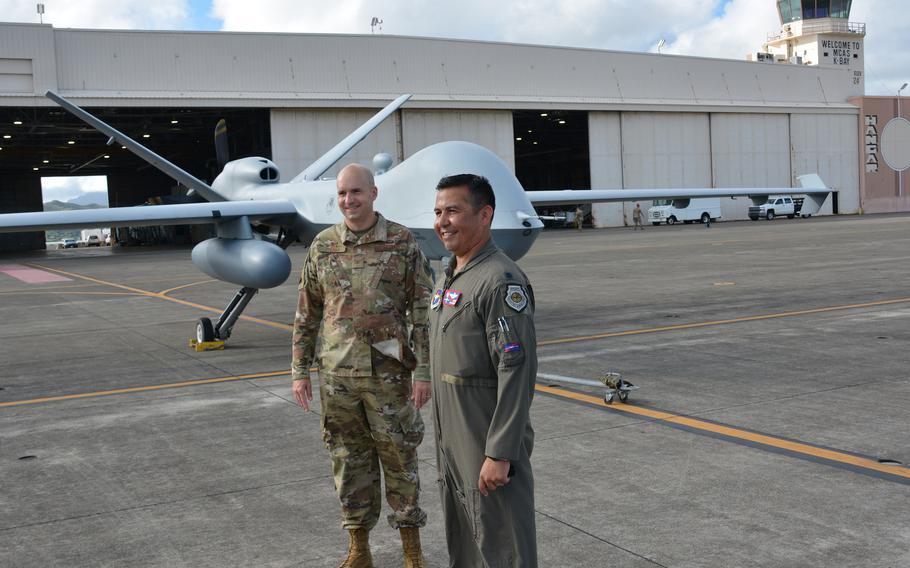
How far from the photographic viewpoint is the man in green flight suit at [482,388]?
130 inches

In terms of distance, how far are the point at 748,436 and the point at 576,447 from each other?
1.44 m

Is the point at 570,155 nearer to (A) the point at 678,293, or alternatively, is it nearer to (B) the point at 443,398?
(A) the point at 678,293

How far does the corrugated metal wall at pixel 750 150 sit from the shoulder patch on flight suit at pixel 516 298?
59.2m

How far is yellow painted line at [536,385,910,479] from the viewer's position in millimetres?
5930

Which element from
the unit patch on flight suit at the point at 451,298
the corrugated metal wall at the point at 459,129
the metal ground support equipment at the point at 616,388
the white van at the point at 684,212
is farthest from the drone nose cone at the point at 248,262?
the white van at the point at 684,212

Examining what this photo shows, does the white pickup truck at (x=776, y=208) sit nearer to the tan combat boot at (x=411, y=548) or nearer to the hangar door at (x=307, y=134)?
the hangar door at (x=307, y=134)

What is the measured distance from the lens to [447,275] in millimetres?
3721

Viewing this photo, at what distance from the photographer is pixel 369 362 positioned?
452cm

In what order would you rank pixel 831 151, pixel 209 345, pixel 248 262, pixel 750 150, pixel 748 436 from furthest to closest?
1. pixel 831 151
2. pixel 750 150
3. pixel 209 345
4. pixel 248 262
5. pixel 748 436

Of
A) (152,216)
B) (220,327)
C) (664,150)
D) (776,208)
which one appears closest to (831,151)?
(776,208)

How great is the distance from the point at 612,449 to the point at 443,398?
337 centimetres

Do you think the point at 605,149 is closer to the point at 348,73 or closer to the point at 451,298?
the point at 348,73

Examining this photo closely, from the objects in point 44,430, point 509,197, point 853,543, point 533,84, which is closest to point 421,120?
point 533,84

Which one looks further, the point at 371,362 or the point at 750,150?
the point at 750,150
